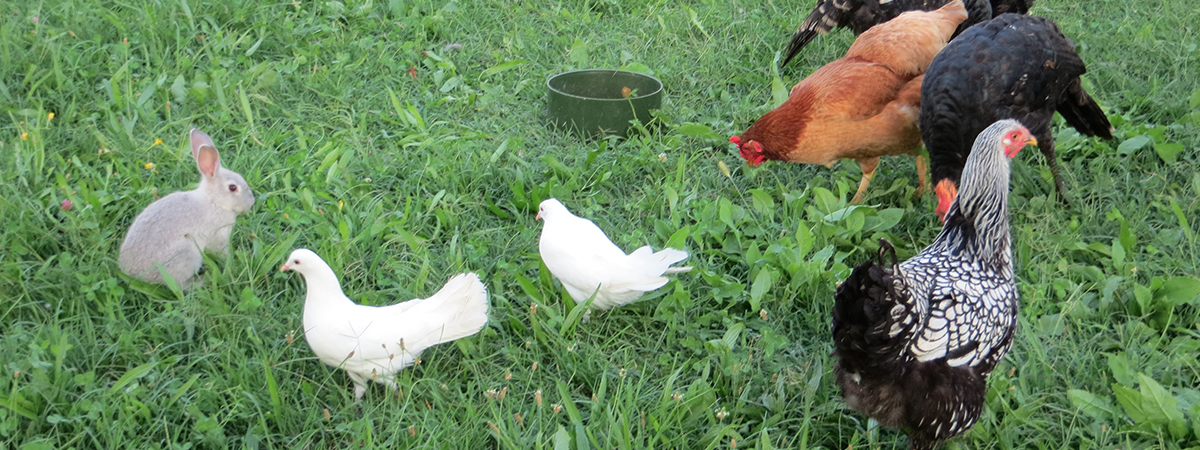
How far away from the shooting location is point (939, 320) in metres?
2.13

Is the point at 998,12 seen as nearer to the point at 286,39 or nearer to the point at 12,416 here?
the point at 286,39

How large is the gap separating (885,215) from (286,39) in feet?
11.2

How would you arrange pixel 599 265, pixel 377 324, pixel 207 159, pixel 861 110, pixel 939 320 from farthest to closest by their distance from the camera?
pixel 861 110 < pixel 207 159 < pixel 599 265 < pixel 377 324 < pixel 939 320

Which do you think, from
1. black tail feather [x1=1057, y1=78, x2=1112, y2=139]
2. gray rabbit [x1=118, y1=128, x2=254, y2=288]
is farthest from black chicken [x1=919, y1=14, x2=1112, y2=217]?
gray rabbit [x1=118, y1=128, x2=254, y2=288]

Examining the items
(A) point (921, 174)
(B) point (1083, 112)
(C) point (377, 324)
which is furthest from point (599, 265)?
(B) point (1083, 112)

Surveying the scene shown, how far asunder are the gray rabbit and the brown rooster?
7.21 ft

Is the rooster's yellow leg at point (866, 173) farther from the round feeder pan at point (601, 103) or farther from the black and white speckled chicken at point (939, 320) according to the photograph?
the black and white speckled chicken at point (939, 320)

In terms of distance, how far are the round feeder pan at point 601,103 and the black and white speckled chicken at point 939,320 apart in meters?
1.99

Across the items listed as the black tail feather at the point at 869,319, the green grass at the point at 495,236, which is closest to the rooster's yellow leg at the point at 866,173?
the green grass at the point at 495,236

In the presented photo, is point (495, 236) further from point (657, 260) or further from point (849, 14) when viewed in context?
point (849, 14)

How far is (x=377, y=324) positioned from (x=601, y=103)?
6.81 feet

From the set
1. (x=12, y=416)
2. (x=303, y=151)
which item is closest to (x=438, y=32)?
(x=303, y=151)

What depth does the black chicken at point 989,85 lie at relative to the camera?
328cm

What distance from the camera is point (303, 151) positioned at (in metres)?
3.64
